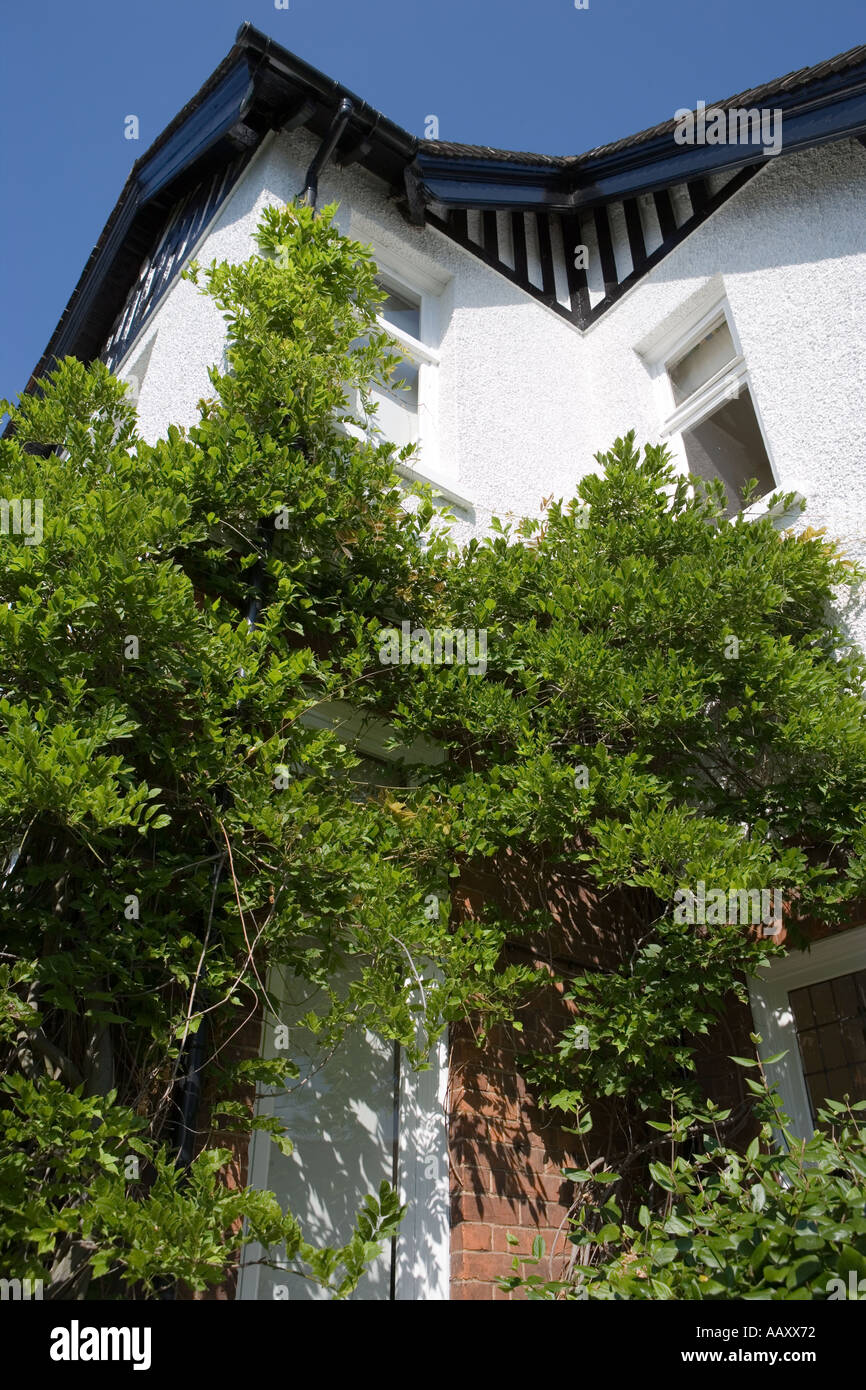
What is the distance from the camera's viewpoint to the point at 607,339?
7078 millimetres

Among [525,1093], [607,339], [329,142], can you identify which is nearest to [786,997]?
[525,1093]

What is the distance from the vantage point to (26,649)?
2650mm

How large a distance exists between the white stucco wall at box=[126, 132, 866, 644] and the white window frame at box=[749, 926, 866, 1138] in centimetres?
155

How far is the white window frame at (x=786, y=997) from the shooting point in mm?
4145

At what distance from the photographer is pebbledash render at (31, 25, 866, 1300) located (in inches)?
143
